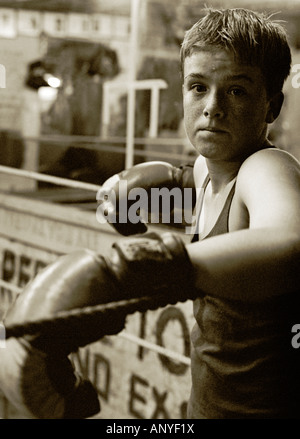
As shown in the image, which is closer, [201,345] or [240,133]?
[240,133]

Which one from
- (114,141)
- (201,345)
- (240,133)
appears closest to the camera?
(240,133)

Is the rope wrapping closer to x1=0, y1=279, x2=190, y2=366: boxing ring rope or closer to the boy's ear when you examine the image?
x1=0, y1=279, x2=190, y2=366: boxing ring rope

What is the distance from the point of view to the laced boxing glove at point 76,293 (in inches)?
22.6

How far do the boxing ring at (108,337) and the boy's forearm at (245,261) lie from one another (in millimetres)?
1172

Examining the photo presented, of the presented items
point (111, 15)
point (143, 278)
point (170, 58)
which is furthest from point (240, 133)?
point (111, 15)

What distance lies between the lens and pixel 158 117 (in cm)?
431

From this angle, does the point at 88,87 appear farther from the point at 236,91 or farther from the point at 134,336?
the point at 236,91

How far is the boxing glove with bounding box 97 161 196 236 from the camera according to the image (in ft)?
3.18

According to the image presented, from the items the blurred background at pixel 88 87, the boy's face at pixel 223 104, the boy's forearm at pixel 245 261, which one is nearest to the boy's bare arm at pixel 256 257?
the boy's forearm at pixel 245 261

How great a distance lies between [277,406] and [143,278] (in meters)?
0.34

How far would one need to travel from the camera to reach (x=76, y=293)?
1.89 ft
